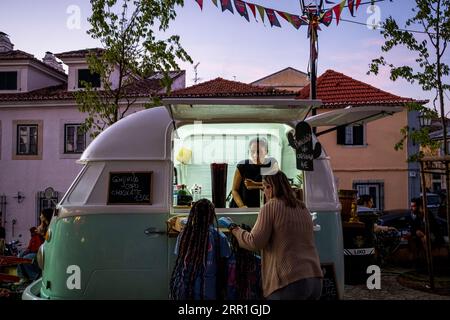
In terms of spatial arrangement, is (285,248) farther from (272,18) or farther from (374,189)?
(374,189)

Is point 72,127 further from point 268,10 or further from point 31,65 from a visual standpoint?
point 268,10

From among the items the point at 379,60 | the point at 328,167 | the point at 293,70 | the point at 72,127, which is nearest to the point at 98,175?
the point at 328,167

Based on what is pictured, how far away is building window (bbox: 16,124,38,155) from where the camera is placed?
867 inches

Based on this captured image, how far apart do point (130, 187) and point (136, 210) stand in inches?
9.3

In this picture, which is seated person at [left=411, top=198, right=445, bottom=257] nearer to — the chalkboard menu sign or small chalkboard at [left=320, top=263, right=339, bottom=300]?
small chalkboard at [left=320, top=263, right=339, bottom=300]

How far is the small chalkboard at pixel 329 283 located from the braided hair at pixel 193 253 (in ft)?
4.66

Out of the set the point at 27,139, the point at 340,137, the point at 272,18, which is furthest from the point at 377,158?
Answer: the point at 27,139

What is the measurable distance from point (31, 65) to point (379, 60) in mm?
18945

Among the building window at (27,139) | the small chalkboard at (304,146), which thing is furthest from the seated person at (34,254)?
the building window at (27,139)

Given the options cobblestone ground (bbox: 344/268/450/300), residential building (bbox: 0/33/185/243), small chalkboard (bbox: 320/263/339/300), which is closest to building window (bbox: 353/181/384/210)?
residential building (bbox: 0/33/185/243)

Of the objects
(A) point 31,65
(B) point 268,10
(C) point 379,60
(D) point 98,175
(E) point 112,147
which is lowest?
(D) point 98,175

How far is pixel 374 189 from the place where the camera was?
69.2 feet
